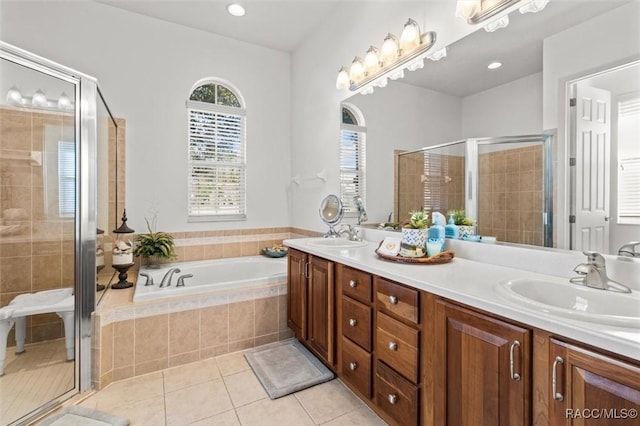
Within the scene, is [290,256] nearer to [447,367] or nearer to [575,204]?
[447,367]

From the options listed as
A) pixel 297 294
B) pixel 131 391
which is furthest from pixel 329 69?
pixel 131 391

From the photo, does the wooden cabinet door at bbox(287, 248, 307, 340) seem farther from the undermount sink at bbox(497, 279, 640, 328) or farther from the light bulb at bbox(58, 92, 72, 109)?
the light bulb at bbox(58, 92, 72, 109)

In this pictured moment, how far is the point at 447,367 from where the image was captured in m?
1.16

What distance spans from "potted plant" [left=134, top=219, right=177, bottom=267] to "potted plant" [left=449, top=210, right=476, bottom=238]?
99.6 inches

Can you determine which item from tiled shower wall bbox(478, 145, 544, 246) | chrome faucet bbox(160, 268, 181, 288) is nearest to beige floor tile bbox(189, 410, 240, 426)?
chrome faucet bbox(160, 268, 181, 288)

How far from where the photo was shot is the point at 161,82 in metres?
3.12

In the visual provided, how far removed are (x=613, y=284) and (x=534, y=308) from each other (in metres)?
0.41

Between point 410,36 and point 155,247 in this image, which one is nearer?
point 410,36

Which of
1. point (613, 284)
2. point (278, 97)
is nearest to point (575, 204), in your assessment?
point (613, 284)

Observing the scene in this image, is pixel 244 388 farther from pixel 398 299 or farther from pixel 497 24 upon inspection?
pixel 497 24

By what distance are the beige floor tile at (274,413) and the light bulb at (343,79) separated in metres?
2.37

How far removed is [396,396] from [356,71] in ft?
7.39

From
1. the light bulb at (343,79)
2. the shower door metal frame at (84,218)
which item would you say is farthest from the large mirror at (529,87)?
the shower door metal frame at (84,218)

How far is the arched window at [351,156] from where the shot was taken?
255cm
